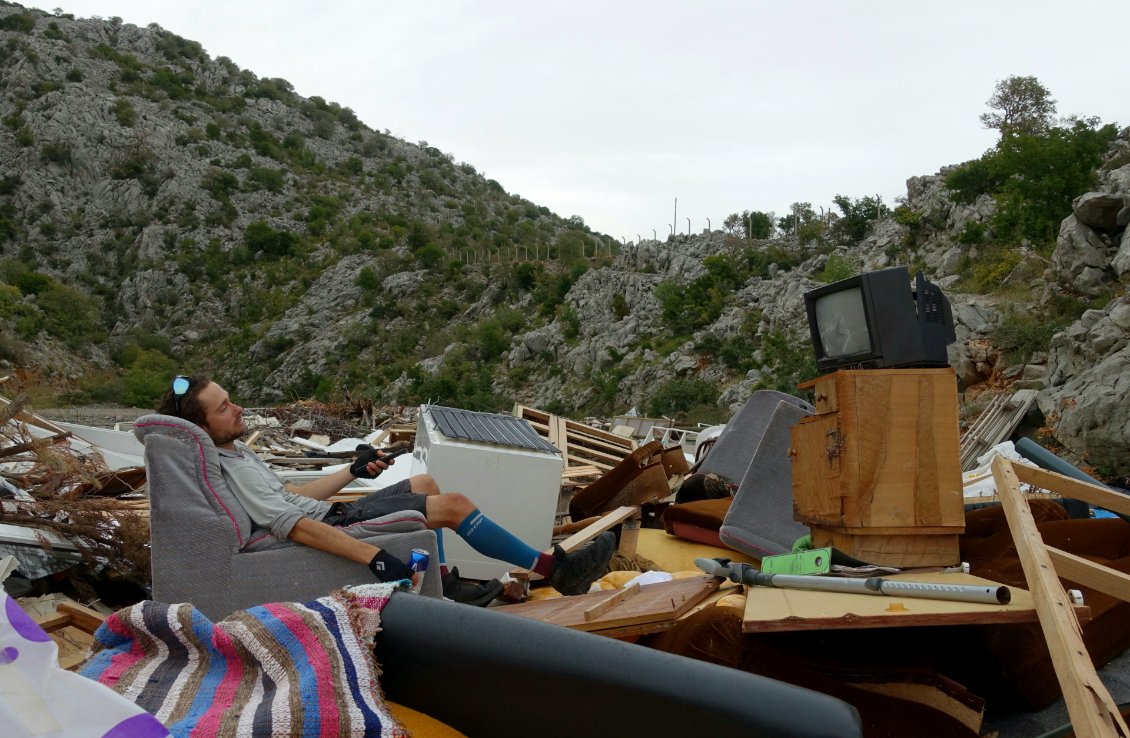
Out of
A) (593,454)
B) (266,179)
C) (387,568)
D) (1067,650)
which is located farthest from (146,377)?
(1067,650)

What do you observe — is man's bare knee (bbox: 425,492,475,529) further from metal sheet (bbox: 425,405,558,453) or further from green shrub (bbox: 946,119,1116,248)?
green shrub (bbox: 946,119,1116,248)

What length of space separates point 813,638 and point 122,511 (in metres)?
3.10

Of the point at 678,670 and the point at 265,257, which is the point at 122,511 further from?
the point at 265,257

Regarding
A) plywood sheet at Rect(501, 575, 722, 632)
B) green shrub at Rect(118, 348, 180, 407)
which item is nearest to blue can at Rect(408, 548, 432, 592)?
plywood sheet at Rect(501, 575, 722, 632)

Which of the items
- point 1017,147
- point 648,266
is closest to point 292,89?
point 648,266

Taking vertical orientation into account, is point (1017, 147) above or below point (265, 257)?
above

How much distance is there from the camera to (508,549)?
340cm

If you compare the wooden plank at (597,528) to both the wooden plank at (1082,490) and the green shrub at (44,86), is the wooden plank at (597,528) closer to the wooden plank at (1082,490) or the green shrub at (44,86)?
the wooden plank at (1082,490)

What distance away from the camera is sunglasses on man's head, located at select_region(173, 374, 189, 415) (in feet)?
10.0

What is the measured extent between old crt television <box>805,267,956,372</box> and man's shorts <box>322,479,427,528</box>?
164 cm

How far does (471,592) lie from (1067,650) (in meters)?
2.23

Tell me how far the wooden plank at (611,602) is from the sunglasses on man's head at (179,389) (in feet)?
5.61

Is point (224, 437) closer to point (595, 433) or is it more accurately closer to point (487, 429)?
point (487, 429)

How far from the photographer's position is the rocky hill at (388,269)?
14.9 metres
